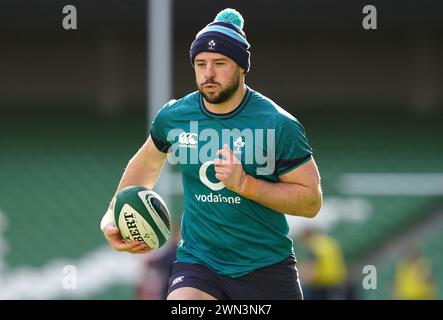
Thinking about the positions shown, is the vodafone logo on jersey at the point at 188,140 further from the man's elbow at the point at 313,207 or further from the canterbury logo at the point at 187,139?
the man's elbow at the point at 313,207

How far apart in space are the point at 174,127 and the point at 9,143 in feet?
34.9

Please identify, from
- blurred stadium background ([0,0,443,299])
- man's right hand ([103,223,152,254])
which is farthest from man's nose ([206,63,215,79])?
blurred stadium background ([0,0,443,299])

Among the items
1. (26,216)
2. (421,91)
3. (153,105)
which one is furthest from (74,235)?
(421,91)

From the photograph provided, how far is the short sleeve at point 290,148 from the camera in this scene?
4.87 metres

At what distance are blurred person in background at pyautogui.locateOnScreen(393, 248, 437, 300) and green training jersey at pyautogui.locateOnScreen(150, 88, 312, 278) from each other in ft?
28.0

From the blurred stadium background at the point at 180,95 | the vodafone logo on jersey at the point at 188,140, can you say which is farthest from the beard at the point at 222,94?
the blurred stadium background at the point at 180,95

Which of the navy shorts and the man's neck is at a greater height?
the man's neck

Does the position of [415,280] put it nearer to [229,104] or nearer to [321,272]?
[321,272]

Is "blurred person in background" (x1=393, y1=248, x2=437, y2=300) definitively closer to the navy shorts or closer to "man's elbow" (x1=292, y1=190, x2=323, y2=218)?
the navy shorts

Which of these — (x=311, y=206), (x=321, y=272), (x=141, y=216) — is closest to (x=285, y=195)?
(x=311, y=206)

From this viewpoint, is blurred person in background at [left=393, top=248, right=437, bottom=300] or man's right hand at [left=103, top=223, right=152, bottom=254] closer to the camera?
man's right hand at [left=103, top=223, right=152, bottom=254]

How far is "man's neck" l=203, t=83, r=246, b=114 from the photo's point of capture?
499 centimetres

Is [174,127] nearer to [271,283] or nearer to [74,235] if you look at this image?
[271,283]

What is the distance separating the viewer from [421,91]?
16141mm
